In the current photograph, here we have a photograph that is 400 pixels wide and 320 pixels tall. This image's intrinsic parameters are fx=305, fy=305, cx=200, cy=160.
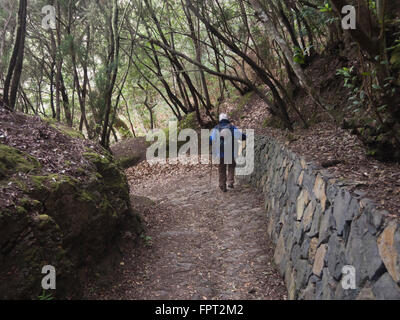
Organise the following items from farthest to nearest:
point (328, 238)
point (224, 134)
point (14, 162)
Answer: point (224, 134) → point (14, 162) → point (328, 238)

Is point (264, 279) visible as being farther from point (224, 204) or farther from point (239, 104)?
point (239, 104)

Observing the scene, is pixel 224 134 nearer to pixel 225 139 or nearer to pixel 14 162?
pixel 225 139

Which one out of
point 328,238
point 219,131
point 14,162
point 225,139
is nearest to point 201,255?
point 328,238

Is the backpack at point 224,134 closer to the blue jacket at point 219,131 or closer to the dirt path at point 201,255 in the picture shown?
the blue jacket at point 219,131

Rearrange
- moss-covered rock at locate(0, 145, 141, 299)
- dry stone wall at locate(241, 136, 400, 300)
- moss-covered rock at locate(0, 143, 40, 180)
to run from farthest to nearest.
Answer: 1. moss-covered rock at locate(0, 143, 40, 180)
2. moss-covered rock at locate(0, 145, 141, 299)
3. dry stone wall at locate(241, 136, 400, 300)

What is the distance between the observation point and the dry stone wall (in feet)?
6.80

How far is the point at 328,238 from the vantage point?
9.59 feet

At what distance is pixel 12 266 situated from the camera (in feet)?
9.78

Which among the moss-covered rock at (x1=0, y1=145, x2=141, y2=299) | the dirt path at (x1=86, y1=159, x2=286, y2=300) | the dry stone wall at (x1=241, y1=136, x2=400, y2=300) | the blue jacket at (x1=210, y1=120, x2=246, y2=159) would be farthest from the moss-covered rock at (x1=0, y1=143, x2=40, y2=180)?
the blue jacket at (x1=210, y1=120, x2=246, y2=159)

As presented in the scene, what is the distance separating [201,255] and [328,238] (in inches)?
107

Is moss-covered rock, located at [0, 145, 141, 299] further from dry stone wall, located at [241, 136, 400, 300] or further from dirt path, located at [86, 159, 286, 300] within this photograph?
dry stone wall, located at [241, 136, 400, 300]

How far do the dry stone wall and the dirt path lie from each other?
42 cm

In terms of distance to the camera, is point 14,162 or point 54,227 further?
point 14,162
